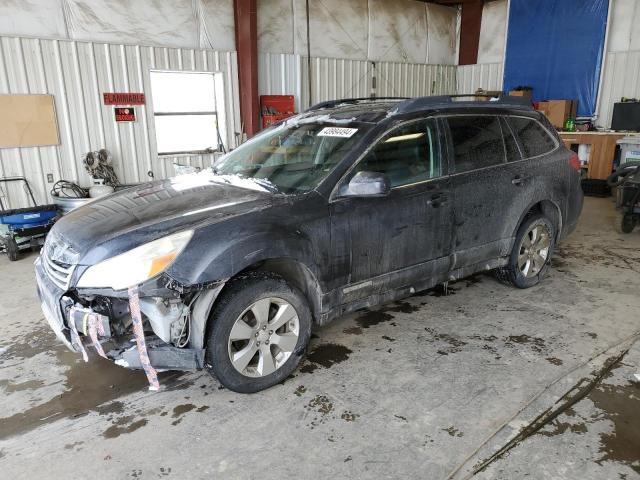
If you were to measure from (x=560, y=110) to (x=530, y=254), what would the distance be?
7.85 m

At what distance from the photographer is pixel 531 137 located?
4113 mm

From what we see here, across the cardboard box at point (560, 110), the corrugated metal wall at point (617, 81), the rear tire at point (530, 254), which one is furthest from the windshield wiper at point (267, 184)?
the corrugated metal wall at point (617, 81)

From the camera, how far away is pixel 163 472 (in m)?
2.16

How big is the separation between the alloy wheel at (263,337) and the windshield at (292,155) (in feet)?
2.39

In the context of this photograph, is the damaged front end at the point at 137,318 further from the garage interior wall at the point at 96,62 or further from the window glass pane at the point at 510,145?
the garage interior wall at the point at 96,62

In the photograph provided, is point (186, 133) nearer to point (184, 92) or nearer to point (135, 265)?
point (184, 92)

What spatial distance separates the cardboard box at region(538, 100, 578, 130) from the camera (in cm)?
1057

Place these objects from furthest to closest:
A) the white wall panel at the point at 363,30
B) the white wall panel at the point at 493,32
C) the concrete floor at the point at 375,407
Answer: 1. the white wall panel at the point at 493,32
2. the white wall panel at the point at 363,30
3. the concrete floor at the point at 375,407

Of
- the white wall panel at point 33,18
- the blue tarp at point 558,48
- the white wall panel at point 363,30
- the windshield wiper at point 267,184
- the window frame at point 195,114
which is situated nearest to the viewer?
the windshield wiper at point 267,184

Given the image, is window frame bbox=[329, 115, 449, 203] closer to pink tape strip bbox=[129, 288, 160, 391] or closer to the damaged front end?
the damaged front end

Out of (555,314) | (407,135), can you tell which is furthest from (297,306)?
(555,314)

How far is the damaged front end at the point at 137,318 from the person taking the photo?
2.36 metres

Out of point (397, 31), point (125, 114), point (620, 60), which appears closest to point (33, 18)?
point (125, 114)

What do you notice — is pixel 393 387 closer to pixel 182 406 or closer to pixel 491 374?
pixel 491 374
